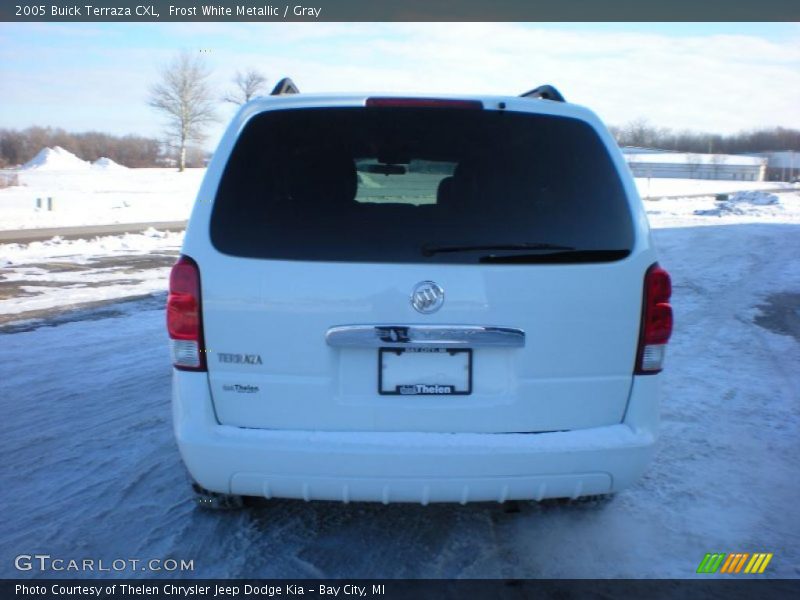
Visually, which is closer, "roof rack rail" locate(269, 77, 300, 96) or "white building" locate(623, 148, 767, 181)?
"roof rack rail" locate(269, 77, 300, 96)

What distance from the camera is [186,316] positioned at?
286 cm

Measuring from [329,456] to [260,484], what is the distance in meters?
0.32

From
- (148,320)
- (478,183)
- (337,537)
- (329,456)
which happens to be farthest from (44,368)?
(478,183)

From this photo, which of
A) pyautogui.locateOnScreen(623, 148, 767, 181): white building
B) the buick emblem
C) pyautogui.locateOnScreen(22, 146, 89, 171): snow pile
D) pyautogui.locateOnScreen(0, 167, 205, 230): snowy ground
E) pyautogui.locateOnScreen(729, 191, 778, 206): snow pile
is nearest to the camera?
the buick emblem

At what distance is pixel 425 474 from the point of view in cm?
285

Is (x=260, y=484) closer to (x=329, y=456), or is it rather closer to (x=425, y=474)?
(x=329, y=456)

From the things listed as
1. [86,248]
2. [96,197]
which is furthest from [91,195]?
[86,248]

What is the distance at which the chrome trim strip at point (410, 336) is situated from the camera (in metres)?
2.78

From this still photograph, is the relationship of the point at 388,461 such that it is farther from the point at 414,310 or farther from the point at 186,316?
the point at 186,316

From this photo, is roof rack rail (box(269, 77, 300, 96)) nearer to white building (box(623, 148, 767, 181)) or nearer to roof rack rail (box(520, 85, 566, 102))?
roof rack rail (box(520, 85, 566, 102))

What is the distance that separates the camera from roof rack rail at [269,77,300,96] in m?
3.53

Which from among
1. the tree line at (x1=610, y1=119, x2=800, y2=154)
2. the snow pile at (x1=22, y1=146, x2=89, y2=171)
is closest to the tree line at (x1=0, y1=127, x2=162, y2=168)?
the snow pile at (x1=22, y1=146, x2=89, y2=171)

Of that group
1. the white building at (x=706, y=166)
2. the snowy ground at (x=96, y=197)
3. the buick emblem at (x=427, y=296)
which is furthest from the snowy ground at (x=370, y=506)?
the white building at (x=706, y=166)

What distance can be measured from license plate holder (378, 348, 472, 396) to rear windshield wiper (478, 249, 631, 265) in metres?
0.38
